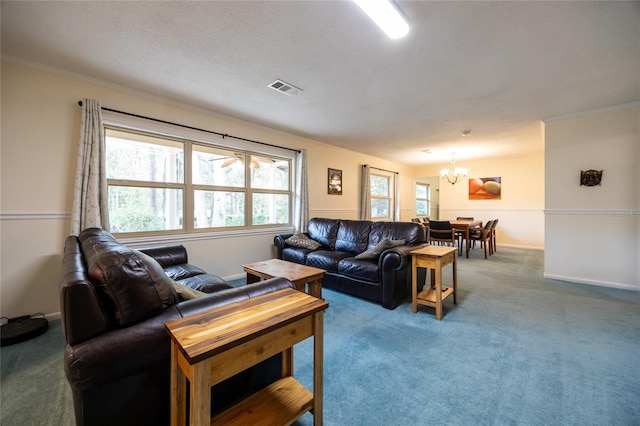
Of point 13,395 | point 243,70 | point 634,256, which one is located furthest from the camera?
point 634,256

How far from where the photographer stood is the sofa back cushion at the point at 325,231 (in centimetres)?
405

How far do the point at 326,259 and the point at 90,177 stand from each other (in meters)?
2.70

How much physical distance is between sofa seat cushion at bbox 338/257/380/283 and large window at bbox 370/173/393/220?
12.5 feet

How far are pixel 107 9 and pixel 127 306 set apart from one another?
1990 mm

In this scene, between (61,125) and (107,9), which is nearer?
(107,9)

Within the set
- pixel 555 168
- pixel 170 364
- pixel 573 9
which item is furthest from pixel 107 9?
pixel 555 168

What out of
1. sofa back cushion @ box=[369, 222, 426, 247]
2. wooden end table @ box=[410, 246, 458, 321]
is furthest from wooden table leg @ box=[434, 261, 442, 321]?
sofa back cushion @ box=[369, 222, 426, 247]

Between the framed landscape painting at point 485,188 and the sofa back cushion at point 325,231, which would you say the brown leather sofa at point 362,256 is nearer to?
the sofa back cushion at point 325,231

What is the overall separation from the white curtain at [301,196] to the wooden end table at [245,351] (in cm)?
326

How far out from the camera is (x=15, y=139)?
230 centimetres

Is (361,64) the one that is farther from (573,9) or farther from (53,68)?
(53,68)

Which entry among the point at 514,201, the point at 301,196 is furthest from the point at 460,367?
the point at 514,201

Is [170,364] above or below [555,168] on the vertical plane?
below

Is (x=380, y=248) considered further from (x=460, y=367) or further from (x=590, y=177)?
(x=590, y=177)
